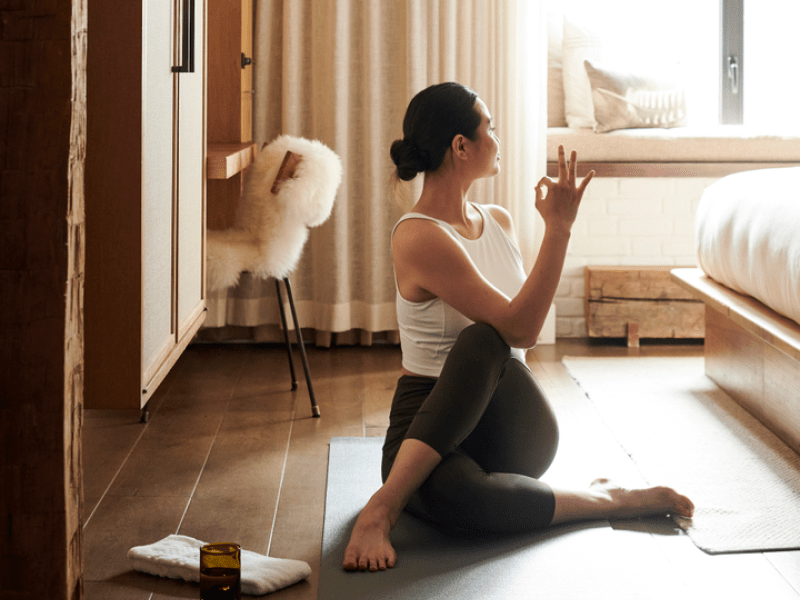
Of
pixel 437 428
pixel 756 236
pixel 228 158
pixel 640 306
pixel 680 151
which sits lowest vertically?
pixel 437 428

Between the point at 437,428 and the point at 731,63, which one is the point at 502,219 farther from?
the point at 731,63

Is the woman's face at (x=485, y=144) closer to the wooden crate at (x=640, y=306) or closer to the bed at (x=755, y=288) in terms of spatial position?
the bed at (x=755, y=288)

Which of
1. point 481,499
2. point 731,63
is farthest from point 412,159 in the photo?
point 731,63

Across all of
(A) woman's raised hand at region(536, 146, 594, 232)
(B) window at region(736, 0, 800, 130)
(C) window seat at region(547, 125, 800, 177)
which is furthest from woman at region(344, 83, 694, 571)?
(B) window at region(736, 0, 800, 130)

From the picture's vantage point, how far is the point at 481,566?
5.33 feet

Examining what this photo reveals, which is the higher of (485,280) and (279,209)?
(279,209)

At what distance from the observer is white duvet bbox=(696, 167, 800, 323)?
2.21 metres

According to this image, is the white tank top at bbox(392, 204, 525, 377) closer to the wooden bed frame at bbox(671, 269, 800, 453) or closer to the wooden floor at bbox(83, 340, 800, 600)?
the wooden floor at bbox(83, 340, 800, 600)

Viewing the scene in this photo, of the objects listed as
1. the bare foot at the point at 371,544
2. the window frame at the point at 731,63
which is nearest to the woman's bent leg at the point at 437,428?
the bare foot at the point at 371,544

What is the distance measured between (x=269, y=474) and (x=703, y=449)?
43.4 inches

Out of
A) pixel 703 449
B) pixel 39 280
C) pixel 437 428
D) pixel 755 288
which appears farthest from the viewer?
pixel 755 288

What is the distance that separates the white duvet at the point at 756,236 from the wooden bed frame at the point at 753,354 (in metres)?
0.04

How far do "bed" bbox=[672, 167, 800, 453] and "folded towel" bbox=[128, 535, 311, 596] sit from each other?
131 centimetres

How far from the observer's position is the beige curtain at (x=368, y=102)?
11.2 feet
